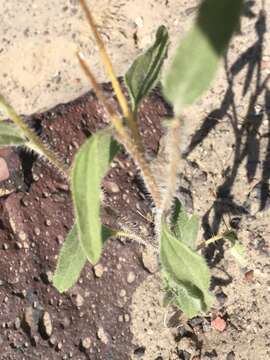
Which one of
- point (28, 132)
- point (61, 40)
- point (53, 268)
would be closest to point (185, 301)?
point (53, 268)

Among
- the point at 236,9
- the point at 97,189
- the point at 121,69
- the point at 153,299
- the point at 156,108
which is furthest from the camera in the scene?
the point at 121,69

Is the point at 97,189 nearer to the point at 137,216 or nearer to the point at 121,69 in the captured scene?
the point at 137,216

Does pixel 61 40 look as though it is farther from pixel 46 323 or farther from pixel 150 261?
pixel 46 323

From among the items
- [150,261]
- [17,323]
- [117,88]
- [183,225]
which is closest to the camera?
[117,88]

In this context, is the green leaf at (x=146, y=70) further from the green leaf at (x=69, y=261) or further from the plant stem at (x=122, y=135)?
the green leaf at (x=69, y=261)

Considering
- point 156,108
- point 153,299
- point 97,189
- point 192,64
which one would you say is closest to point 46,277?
point 153,299
